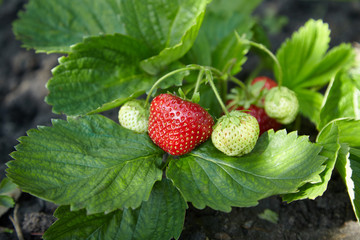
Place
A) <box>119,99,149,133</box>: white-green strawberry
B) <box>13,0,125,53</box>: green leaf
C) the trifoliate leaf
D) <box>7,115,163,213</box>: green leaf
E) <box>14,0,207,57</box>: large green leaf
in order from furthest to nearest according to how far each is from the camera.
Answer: <box>13,0,125,53</box>: green leaf, the trifoliate leaf, <box>14,0,207,57</box>: large green leaf, <box>119,99,149,133</box>: white-green strawberry, <box>7,115,163,213</box>: green leaf

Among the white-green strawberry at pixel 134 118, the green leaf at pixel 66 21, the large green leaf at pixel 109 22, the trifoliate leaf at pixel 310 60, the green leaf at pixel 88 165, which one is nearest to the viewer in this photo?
the green leaf at pixel 88 165

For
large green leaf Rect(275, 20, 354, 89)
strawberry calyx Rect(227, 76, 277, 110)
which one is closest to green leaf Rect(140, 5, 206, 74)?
strawberry calyx Rect(227, 76, 277, 110)

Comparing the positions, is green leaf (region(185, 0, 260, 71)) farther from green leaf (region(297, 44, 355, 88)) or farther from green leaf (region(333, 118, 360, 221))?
green leaf (region(333, 118, 360, 221))

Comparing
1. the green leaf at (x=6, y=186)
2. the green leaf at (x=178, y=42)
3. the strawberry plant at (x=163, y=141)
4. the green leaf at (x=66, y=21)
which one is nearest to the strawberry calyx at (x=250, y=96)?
the strawberry plant at (x=163, y=141)

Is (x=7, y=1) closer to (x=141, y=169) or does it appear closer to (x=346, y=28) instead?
(x=141, y=169)

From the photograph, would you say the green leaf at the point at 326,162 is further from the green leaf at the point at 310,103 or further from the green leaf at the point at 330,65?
the green leaf at the point at 330,65
